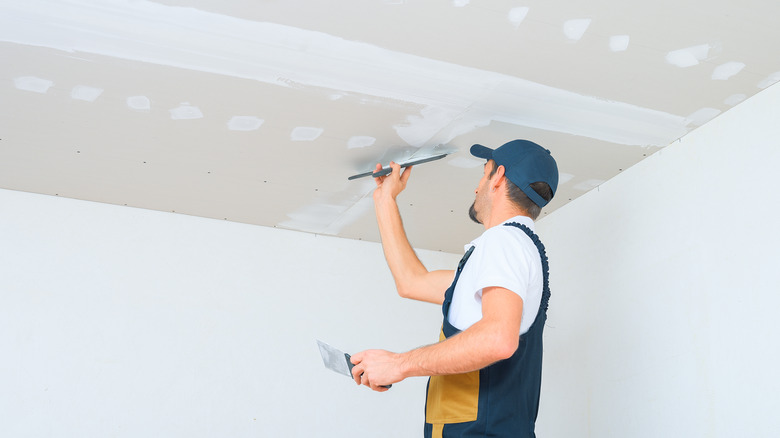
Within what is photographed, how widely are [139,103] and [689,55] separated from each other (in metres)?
2.00

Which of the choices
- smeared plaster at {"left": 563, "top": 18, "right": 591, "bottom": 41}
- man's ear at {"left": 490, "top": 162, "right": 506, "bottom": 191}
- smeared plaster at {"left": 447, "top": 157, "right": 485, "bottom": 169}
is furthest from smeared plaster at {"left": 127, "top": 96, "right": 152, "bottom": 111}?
smeared plaster at {"left": 563, "top": 18, "right": 591, "bottom": 41}

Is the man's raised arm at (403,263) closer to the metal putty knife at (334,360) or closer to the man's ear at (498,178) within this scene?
the man's ear at (498,178)

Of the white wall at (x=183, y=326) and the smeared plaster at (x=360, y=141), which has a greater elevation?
the smeared plaster at (x=360, y=141)

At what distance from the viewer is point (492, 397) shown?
1.81 metres

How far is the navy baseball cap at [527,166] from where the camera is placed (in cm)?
215

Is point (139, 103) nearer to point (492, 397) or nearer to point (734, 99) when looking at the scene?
point (492, 397)

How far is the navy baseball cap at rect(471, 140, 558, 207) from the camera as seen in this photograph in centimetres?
215

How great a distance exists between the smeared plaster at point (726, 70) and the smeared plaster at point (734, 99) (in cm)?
13

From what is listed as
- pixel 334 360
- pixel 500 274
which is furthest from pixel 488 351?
pixel 334 360

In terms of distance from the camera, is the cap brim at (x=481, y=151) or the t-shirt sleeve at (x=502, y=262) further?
the cap brim at (x=481, y=151)

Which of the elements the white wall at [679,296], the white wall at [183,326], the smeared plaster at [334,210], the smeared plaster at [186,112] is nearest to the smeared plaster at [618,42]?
the white wall at [679,296]

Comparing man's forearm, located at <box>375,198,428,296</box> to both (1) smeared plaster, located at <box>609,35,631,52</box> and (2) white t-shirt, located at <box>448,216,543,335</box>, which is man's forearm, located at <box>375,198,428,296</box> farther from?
(1) smeared plaster, located at <box>609,35,631,52</box>

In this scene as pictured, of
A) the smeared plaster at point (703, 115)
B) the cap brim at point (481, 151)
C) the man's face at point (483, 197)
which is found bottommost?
the man's face at point (483, 197)

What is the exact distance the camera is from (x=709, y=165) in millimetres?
2420
